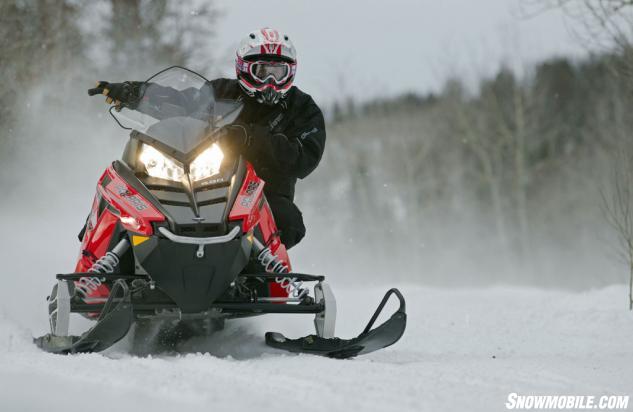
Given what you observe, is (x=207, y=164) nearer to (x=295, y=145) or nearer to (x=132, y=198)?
(x=132, y=198)

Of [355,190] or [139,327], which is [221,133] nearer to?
[139,327]

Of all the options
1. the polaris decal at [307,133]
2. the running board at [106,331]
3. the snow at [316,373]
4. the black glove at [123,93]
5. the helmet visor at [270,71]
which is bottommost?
the snow at [316,373]

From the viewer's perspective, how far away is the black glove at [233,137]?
5473 millimetres

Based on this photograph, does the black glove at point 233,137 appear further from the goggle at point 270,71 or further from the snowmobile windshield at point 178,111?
the goggle at point 270,71

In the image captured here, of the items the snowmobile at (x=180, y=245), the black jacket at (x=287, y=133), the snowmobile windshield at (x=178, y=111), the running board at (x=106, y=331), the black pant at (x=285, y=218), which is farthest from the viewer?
the black pant at (x=285, y=218)

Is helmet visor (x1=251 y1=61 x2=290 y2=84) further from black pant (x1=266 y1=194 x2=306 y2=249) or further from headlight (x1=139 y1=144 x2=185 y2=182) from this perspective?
headlight (x1=139 y1=144 x2=185 y2=182)

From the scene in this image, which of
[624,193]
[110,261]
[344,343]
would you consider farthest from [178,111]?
[624,193]

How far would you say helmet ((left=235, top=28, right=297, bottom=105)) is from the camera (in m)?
6.13

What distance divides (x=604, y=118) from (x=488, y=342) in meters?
33.9

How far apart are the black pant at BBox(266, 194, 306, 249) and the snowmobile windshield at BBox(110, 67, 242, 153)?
93cm

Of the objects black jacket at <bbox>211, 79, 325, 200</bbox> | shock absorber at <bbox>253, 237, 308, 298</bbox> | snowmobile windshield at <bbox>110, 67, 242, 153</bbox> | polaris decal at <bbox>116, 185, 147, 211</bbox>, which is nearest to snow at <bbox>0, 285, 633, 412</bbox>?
shock absorber at <bbox>253, 237, 308, 298</bbox>

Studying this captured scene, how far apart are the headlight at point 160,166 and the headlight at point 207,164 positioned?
76mm

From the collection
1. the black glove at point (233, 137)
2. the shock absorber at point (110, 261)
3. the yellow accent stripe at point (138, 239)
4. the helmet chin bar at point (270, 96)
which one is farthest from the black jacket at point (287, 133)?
the yellow accent stripe at point (138, 239)

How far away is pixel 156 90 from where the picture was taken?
219 inches
